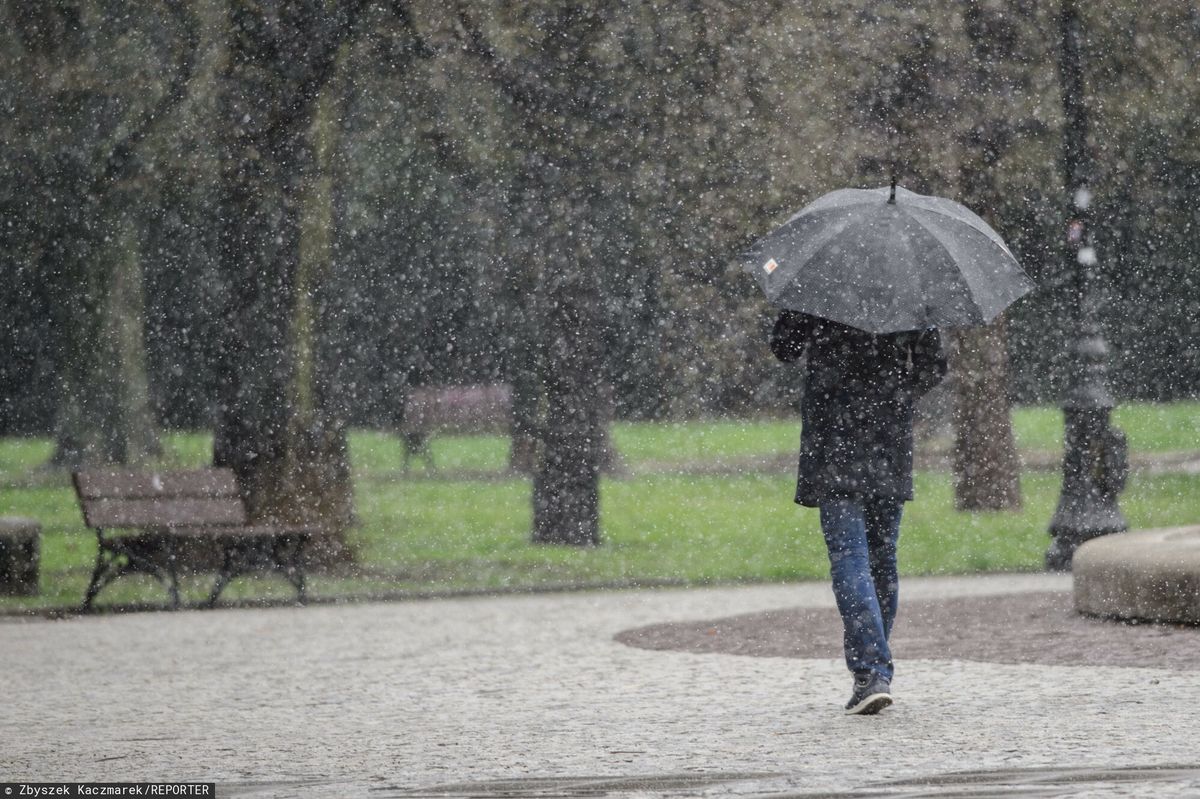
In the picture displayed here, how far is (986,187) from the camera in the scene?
20156 millimetres

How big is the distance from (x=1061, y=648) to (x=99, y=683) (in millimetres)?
4316

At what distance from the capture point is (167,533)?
13.4 metres

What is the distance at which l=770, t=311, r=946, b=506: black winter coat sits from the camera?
739cm

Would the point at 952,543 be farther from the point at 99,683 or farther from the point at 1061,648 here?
the point at 99,683

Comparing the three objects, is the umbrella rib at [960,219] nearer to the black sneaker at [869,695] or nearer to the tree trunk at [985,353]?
the black sneaker at [869,695]

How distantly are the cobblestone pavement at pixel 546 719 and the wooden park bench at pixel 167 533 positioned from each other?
1.62 metres

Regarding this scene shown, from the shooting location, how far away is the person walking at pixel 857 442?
7395 mm

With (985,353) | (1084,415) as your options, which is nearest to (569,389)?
(1084,415)

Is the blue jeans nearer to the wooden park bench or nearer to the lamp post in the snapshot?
the wooden park bench

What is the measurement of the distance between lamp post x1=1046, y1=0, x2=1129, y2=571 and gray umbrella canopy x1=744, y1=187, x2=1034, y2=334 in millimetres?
7428

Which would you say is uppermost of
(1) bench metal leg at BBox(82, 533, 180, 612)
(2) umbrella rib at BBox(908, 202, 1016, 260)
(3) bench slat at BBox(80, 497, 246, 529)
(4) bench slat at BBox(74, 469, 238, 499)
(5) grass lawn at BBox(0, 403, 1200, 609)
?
(2) umbrella rib at BBox(908, 202, 1016, 260)

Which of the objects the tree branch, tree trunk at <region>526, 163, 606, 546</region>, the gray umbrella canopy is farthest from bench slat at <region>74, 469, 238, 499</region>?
the gray umbrella canopy

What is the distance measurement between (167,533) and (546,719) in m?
6.23

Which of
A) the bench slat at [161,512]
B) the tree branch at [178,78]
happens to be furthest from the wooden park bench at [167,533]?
the tree branch at [178,78]
